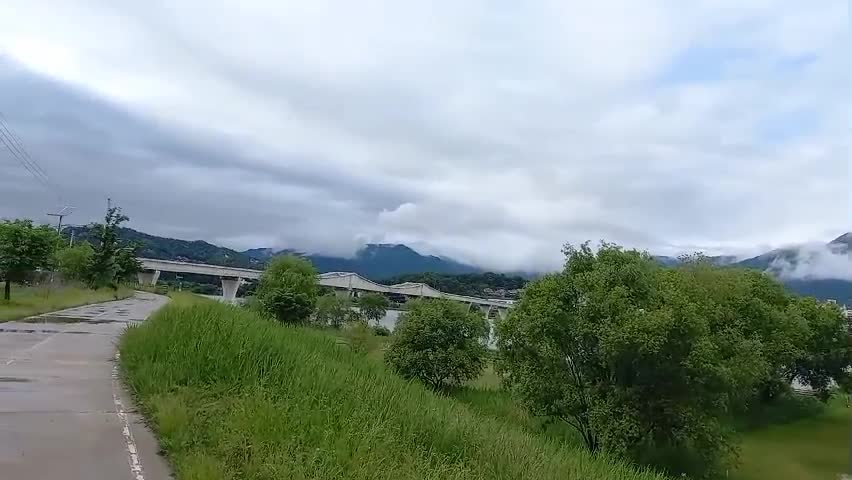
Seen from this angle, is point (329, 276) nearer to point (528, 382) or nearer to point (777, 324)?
point (777, 324)

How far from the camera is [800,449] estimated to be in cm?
3356

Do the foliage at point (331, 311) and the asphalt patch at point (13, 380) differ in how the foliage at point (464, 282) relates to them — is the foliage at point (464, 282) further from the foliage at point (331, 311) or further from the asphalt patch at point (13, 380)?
the asphalt patch at point (13, 380)

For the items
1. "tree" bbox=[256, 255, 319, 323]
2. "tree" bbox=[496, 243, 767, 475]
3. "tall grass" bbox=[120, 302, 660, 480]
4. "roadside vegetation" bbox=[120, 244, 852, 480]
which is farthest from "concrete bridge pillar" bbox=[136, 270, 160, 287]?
"tall grass" bbox=[120, 302, 660, 480]

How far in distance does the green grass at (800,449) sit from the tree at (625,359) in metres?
5.51

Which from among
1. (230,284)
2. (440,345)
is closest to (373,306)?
(230,284)

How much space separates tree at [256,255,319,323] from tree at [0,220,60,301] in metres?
21.8

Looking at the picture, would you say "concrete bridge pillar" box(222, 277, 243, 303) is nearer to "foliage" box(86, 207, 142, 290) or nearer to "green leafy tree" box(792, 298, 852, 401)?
"foliage" box(86, 207, 142, 290)

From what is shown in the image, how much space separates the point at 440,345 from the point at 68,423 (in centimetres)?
3009

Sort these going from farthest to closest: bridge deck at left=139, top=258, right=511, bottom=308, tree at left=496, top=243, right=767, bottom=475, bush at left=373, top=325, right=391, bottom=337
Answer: bridge deck at left=139, top=258, right=511, bottom=308 < bush at left=373, top=325, right=391, bottom=337 < tree at left=496, top=243, right=767, bottom=475

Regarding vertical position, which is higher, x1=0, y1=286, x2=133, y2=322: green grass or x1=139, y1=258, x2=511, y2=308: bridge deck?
x1=139, y1=258, x2=511, y2=308: bridge deck

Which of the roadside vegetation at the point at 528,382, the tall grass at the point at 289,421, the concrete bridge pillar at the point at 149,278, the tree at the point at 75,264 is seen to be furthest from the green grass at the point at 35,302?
the concrete bridge pillar at the point at 149,278

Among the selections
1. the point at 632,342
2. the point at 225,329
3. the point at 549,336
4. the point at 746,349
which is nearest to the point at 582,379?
the point at 549,336

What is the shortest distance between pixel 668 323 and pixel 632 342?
125 centimetres

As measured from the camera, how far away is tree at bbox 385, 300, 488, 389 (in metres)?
36.3
